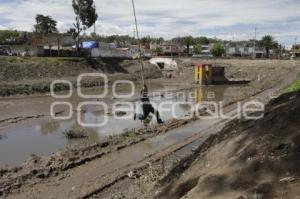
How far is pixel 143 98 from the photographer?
67.6 feet

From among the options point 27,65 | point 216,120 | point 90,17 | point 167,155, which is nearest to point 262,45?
point 90,17

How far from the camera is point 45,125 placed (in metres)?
24.7

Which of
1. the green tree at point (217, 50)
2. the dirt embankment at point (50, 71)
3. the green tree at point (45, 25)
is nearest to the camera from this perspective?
the dirt embankment at point (50, 71)

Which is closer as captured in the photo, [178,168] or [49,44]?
[178,168]

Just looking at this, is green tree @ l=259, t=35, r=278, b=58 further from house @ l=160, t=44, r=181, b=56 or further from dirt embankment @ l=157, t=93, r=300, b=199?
dirt embankment @ l=157, t=93, r=300, b=199

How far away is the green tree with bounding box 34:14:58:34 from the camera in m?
86.6

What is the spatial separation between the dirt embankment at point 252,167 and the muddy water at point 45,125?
8102 millimetres

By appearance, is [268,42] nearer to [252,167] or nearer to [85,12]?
[85,12]

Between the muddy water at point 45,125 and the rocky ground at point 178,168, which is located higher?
the rocky ground at point 178,168

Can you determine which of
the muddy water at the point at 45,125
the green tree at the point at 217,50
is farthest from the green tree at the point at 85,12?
the green tree at the point at 217,50

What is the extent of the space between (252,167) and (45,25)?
8424 cm

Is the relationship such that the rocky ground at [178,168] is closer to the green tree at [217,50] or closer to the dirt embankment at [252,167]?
the dirt embankment at [252,167]

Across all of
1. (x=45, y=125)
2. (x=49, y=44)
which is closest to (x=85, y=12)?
(x=49, y=44)

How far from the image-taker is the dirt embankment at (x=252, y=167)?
6.63 metres
